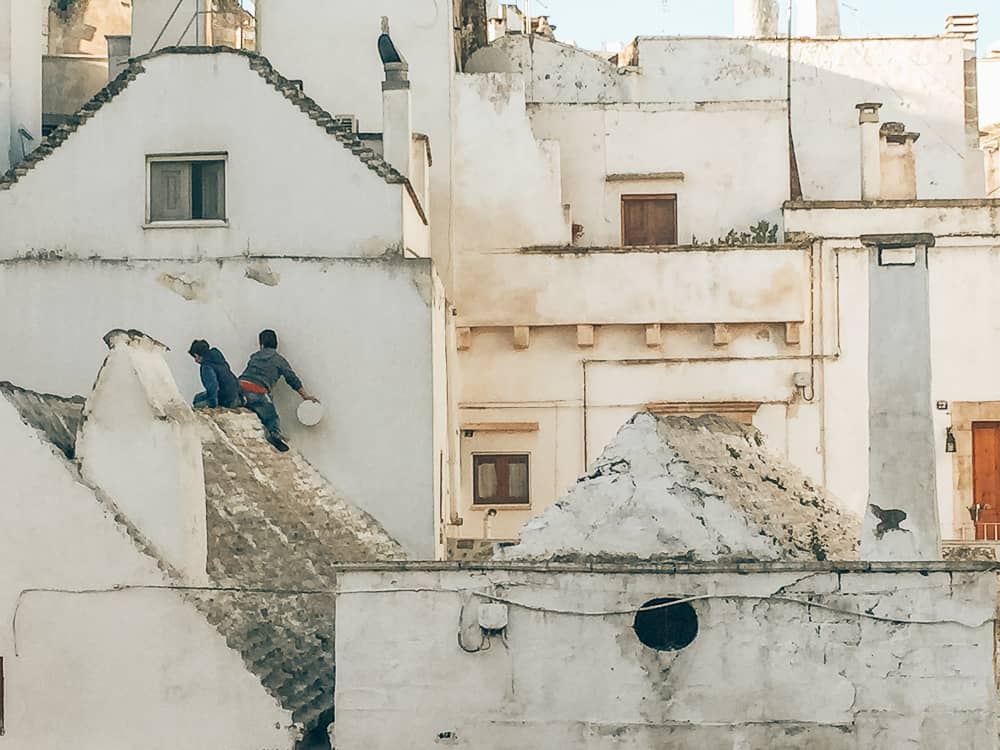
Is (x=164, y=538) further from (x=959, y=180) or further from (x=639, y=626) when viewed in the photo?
(x=959, y=180)

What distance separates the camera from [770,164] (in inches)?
1384

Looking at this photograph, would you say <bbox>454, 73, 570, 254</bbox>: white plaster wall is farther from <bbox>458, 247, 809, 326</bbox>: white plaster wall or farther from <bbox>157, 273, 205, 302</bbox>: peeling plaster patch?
<bbox>157, 273, 205, 302</bbox>: peeling plaster patch

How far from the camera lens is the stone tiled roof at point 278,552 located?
1997cm

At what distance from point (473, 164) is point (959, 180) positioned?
1099cm

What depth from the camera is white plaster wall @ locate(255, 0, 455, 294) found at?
32969mm

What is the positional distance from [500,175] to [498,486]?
4.80 metres

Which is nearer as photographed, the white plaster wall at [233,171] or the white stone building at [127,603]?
the white stone building at [127,603]

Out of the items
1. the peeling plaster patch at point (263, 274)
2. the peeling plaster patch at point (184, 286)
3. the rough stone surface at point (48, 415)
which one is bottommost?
the rough stone surface at point (48, 415)

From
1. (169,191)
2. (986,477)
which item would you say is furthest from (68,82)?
(986,477)

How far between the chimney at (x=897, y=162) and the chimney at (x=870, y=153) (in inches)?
10.8

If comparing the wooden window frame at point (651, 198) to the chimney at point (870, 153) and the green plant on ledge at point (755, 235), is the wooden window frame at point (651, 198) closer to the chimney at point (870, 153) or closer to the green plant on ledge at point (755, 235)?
the green plant on ledge at point (755, 235)

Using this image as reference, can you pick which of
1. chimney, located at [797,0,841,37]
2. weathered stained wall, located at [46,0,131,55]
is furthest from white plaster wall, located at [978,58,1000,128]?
weathered stained wall, located at [46,0,131,55]

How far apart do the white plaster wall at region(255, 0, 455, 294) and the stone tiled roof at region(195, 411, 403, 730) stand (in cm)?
818

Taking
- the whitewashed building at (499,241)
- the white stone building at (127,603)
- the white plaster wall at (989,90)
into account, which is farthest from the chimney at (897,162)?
the white stone building at (127,603)
